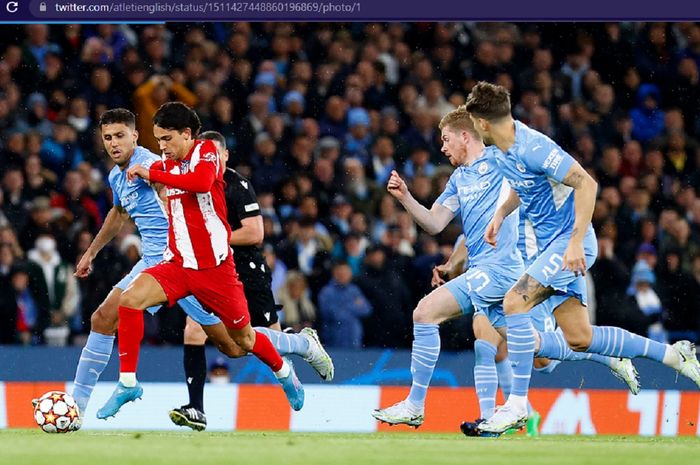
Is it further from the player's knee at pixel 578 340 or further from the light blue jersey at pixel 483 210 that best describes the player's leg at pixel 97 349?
the player's knee at pixel 578 340

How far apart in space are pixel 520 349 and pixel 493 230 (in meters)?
0.78

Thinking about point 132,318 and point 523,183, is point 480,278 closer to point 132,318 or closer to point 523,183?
point 523,183

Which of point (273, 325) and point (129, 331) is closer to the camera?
point (129, 331)

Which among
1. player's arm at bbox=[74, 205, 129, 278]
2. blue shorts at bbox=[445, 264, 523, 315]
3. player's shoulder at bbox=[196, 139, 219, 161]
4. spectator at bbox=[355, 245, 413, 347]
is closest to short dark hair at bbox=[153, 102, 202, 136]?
player's shoulder at bbox=[196, 139, 219, 161]

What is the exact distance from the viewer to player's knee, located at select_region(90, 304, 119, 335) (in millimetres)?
9445

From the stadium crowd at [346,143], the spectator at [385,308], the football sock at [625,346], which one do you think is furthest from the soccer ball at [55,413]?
the spectator at [385,308]

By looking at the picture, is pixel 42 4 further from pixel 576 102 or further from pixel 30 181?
pixel 576 102

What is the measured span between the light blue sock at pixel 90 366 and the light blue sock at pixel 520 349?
2667 mm

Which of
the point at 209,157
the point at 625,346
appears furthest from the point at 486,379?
the point at 209,157

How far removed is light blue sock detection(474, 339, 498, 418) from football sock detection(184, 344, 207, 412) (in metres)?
1.95

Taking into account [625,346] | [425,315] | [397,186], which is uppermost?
[397,186]

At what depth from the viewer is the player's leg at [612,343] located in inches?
357

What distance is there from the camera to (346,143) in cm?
1585

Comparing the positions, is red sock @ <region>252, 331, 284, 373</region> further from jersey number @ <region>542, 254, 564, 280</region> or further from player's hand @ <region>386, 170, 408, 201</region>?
jersey number @ <region>542, 254, 564, 280</region>
